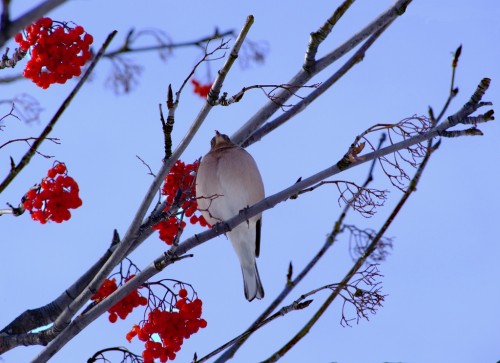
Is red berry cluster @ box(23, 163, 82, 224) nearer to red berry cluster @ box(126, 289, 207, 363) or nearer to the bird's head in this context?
red berry cluster @ box(126, 289, 207, 363)

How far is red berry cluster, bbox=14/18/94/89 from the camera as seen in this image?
3574mm

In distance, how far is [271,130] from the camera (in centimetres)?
442

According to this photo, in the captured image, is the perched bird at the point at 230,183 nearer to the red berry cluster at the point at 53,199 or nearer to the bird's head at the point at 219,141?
the bird's head at the point at 219,141

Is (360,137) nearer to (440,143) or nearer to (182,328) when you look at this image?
(440,143)

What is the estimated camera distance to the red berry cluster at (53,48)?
3.57 metres

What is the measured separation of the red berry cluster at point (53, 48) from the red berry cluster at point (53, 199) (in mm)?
562

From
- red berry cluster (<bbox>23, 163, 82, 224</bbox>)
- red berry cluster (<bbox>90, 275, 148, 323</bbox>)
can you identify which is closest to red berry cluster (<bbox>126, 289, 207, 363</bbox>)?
red berry cluster (<bbox>90, 275, 148, 323</bbox>)

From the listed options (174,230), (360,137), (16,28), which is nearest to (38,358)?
(174,230)

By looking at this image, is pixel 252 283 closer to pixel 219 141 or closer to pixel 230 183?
pixel 230 183

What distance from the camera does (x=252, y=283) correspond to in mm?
5574

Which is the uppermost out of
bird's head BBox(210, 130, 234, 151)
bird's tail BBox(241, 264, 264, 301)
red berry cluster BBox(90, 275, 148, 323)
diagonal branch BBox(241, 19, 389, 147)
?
bird's head BBox(210, 130, 234, 151)

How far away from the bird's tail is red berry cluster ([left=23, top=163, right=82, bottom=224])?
2.34 meters

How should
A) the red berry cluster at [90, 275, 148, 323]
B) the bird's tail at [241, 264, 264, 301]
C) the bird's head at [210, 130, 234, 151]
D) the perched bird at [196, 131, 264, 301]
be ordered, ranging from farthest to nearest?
the bird's head at [210, 130, 234, 151] → the bird's tail at [241, 264, 264, 301] → the perched bird at [196, 131, 264, 301] → the red berry cluster at [90, 275, 148, 323]

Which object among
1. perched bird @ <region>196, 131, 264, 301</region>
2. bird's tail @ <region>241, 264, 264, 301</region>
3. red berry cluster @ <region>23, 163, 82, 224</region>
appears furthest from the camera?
bird's tail @ <region>241, 264, 264, 301</region>
